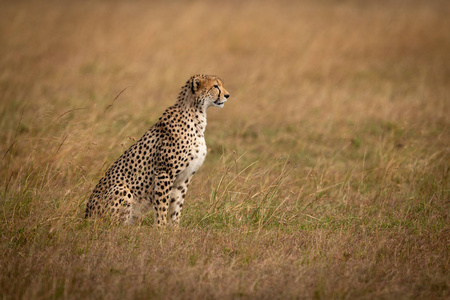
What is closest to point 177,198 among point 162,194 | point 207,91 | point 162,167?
point 162,194

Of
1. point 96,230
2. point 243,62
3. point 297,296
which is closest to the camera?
point 297,296

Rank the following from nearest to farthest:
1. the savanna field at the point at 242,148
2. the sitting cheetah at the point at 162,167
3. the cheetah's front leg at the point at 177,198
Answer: the savanna field at the point at 242,148, the sitting cheetah at the point at 162,167, the cheetah's front leg at the point at 177,198

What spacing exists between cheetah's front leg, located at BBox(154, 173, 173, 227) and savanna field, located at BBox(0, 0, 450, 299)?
149mm

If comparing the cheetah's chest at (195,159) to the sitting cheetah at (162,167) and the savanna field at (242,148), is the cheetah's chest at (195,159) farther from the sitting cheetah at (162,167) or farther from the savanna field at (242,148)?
the savanna field at (242,148)

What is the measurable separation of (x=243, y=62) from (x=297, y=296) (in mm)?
8204

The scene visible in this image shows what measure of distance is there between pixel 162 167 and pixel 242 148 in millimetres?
2498

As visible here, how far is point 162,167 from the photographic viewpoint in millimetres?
4438

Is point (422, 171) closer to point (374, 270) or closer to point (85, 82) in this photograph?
point (374, 270)

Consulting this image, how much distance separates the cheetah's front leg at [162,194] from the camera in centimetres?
441

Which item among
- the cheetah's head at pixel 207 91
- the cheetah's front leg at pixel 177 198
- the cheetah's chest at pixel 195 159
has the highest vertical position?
the cheetah's head at pixel 207 91

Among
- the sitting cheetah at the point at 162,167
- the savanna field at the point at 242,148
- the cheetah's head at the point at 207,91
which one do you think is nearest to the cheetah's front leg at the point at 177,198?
the sitting cheetah at the point at 162,167

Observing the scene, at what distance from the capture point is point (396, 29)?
42.5 ft

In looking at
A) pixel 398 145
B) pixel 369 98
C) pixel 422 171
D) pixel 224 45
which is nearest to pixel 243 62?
pixel 224 45

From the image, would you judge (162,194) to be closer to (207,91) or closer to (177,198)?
(177,198)
